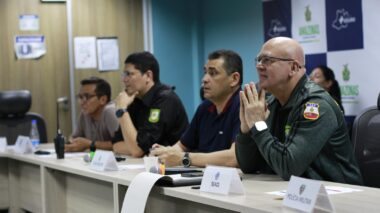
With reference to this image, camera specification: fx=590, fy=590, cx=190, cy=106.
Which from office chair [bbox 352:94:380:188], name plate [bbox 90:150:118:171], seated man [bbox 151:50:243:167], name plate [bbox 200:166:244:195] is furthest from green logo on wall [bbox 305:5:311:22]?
name plate [bbox 200:166:244:195]

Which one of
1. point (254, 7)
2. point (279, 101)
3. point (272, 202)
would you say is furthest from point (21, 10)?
point (272, 202)

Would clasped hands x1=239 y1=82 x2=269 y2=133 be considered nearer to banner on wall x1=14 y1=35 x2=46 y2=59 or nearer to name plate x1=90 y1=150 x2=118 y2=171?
name plate x1=90 y1=150 x2=118 y2=171

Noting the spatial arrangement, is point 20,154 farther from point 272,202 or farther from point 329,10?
point 329,10

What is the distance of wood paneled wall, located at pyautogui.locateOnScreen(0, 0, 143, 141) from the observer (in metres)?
5.90

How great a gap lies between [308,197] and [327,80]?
140 inches

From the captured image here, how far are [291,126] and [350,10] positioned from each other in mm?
2919

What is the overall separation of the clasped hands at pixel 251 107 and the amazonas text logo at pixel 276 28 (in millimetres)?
3389

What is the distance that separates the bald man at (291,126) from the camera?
2.16m

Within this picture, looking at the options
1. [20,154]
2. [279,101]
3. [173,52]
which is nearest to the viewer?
[279,101]

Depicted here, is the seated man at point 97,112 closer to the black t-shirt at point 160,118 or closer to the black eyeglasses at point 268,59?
Answer: the black t-shirt at point 160,118

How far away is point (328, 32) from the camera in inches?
201

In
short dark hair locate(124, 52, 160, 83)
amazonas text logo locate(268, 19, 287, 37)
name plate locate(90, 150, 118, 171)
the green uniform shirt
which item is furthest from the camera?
amazonas text logo locate(268, 19, 287, 37)

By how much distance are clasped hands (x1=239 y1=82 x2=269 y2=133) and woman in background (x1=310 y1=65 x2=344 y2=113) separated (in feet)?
8.89

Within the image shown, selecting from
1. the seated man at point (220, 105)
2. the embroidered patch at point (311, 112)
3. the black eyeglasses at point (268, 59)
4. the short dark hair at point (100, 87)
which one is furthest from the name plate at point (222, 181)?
the short dark hair at point (100, 87)
